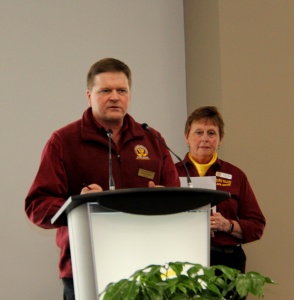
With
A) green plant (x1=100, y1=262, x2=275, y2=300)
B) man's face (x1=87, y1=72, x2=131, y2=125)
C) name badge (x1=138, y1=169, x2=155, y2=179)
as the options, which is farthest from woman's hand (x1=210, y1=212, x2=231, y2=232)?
green plant (x1=100, y1=262, x2=275, y2=300)

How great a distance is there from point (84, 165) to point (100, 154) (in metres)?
0.09

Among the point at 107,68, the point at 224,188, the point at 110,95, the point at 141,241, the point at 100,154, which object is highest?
the point at 107,68

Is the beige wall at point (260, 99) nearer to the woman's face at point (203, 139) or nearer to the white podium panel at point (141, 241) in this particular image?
the woman's face at point (203, 139)

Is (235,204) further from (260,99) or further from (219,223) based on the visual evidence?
(260,99)

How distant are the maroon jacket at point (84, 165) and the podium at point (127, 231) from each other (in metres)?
0.46

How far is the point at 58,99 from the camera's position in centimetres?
479

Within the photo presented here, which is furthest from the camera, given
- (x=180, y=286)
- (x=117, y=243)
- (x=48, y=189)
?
(x=48, y=189)

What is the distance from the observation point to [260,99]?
193 inches

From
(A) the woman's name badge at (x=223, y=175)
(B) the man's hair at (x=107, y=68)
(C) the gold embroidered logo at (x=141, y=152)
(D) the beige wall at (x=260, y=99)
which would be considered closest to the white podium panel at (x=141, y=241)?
(C) the gold embroidered logo at (x=141, y=152)

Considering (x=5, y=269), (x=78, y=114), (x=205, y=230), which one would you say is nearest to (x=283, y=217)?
(x=78, y=114)

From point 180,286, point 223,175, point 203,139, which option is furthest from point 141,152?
point 180,286

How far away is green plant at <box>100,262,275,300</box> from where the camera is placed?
1586 mm

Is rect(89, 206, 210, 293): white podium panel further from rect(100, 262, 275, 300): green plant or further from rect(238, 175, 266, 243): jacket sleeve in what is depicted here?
rect(238, 175, 266, 243): jacket sleeve

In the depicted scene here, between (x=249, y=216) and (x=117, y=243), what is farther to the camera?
(x=249, y=216)
